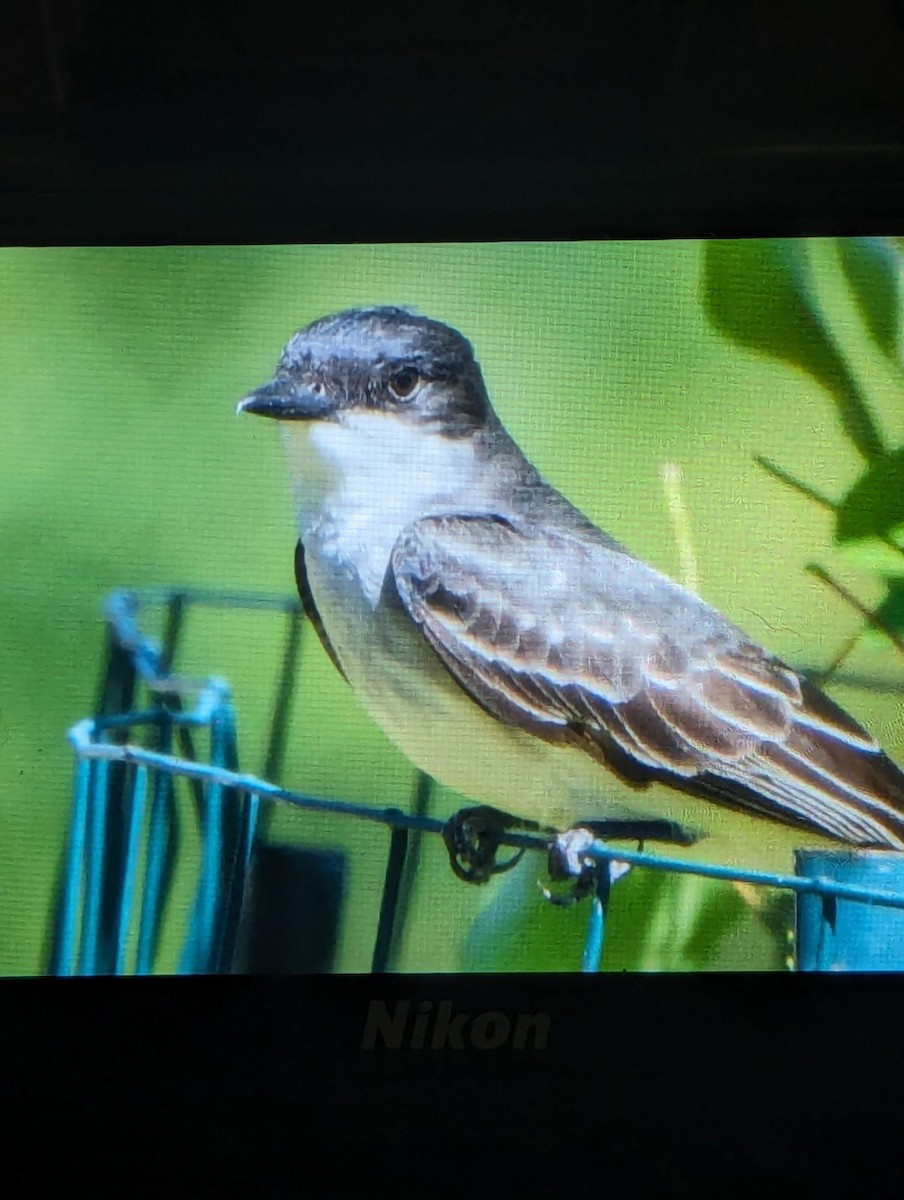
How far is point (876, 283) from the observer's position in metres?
1.20

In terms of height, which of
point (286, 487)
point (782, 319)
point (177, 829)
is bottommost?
point (177, 829)

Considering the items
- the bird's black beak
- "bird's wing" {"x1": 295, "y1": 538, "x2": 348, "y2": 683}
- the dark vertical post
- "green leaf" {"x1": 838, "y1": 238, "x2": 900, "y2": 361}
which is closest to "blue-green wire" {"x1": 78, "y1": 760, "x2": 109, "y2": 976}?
"bird's wing" {"x1": 295, "y1": 538, "x2": 348, "y2": 683}

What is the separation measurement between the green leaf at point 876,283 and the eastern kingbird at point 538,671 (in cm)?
25

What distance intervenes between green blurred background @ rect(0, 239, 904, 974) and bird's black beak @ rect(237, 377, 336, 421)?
0.02 m

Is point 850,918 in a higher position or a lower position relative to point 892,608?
lower

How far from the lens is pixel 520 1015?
1.18m

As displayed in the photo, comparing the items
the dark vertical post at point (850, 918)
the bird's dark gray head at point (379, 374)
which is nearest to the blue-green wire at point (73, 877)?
the bird's dark gray head at point (379, 374)

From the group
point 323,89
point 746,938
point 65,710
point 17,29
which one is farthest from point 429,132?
point 746,938

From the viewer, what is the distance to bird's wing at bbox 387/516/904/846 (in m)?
1.17

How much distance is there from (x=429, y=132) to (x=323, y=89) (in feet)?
0.29

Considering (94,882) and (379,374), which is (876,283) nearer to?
(379,374)

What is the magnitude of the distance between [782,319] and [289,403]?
39 cm

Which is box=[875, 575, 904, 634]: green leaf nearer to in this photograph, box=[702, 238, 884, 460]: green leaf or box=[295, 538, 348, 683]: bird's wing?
box=[702, 238, 884, 460]: green leaf

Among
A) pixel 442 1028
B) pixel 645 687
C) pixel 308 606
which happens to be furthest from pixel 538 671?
pixel 442 1028
